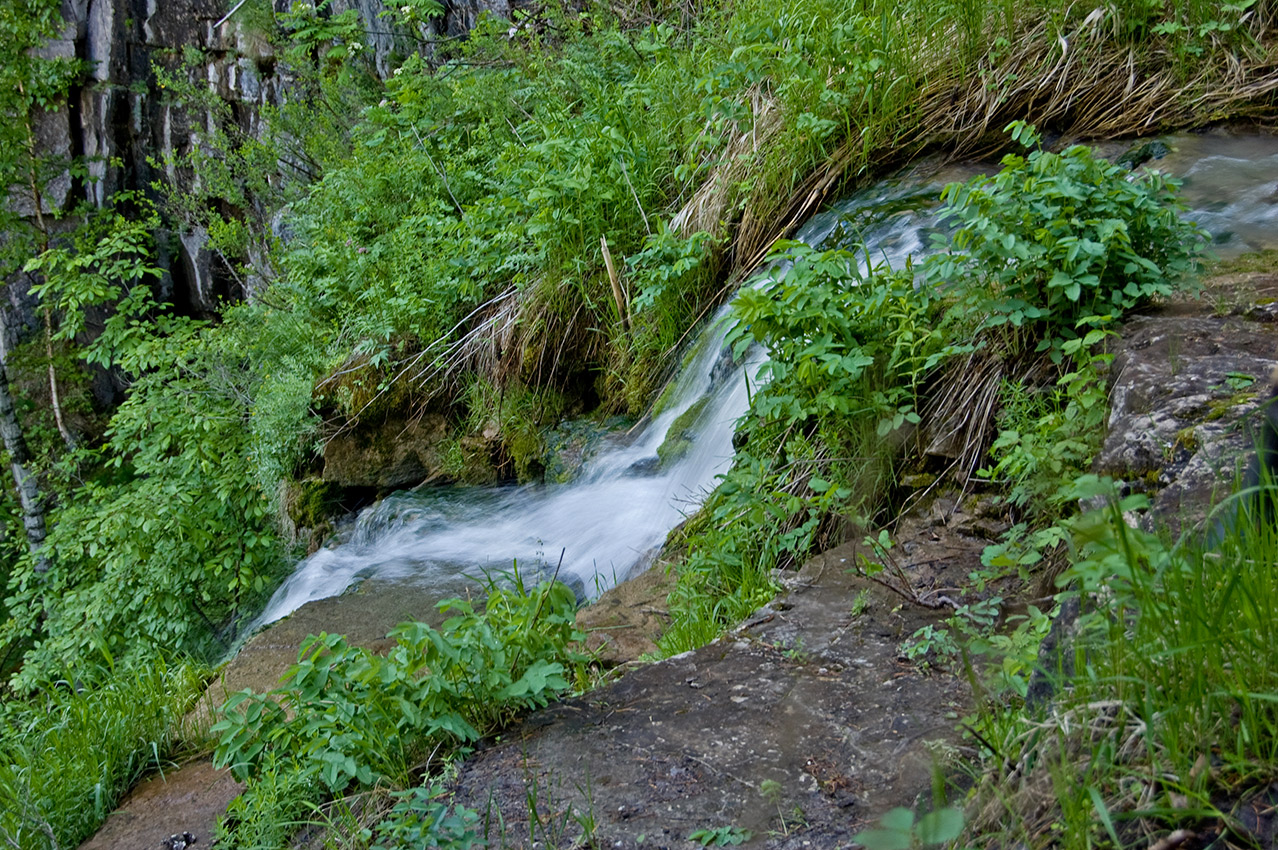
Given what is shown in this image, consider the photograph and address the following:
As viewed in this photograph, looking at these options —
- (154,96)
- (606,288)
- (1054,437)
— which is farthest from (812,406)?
(154,96)

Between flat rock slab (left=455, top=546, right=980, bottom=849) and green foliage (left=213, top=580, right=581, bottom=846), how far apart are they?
123mm

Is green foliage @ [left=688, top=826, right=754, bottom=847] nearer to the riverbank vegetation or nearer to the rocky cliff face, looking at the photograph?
the riverbank vegetation

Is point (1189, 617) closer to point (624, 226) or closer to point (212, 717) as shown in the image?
point (212, 717)

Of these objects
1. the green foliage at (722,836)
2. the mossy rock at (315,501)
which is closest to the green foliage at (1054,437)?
the green foliage at (722,836)

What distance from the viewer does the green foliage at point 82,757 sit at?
2.90m

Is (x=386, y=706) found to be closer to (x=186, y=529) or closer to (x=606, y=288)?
(x=606, y=288)

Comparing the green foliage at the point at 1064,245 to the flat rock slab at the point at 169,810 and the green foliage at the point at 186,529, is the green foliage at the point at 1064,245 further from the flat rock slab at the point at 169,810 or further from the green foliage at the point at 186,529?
the green foliage at the point at 186,529

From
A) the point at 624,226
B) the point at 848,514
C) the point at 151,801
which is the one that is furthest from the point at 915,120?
the point at 151,801

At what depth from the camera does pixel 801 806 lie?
1893mm

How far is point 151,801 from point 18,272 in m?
12.1

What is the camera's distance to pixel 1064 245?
274 cm

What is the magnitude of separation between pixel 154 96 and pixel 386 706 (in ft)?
46.2

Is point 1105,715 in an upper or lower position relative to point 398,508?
upper

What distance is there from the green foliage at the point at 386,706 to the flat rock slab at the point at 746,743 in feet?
0.40
